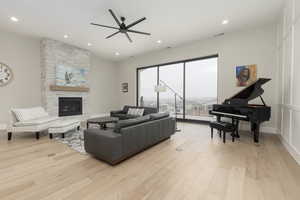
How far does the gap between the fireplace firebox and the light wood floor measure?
A: 286 cm

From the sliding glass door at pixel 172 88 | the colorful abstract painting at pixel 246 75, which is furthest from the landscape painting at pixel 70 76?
the colorful abstract painting at pixel 246 75

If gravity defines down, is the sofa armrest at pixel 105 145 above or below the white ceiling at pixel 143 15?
below

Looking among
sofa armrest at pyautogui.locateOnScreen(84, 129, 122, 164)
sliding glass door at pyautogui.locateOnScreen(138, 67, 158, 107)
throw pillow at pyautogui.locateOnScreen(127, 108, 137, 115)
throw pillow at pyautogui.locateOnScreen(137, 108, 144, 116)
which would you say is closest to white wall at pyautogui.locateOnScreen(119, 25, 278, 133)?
sliding glass door at pyautogui.locateOnScreen(138, 67, 158, 107)

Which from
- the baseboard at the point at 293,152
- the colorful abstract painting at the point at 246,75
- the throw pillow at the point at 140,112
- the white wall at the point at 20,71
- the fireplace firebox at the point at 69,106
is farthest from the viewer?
the fireplace firebox at the point at 69,106

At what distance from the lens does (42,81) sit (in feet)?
18.0

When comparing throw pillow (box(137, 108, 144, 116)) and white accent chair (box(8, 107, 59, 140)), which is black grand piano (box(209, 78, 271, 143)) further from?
white accent chair (box(8, 107, 59, 140))

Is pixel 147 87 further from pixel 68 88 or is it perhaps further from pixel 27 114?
pixel 27 114

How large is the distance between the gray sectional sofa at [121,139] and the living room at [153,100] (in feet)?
0.08

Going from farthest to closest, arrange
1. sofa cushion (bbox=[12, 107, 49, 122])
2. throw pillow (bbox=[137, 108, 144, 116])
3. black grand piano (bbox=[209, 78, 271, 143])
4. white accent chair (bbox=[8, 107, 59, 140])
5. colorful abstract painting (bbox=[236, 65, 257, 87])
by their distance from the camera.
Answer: throw pillow (bbox=[137, 108, 144, 116]) < colorful abstract painting (bbox=[236, 65, 257, 87]) < sofa cushion (bbox=[12, 107, 49, 122]) < white accent chair (bbox=[8, 107, 59, 140]) < black grand piano (bbox=[209, 78, 271, 143])

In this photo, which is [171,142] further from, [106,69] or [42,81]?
[106,69]

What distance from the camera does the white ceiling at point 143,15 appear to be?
320 cm

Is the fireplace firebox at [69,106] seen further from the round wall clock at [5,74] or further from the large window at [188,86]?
the large window at [188,86]

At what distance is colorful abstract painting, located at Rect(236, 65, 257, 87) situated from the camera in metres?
4.34

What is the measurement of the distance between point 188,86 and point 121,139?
180 inches
